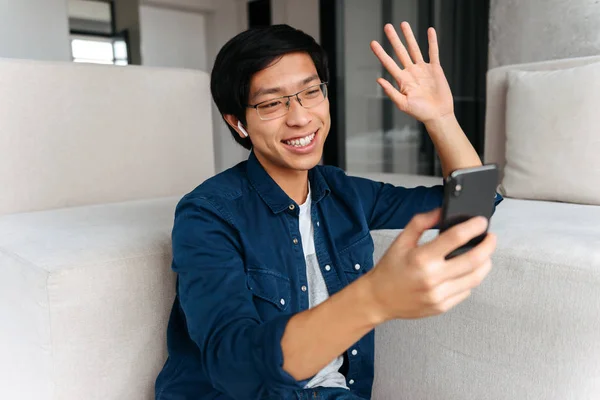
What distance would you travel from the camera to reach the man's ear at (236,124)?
0.92 meters

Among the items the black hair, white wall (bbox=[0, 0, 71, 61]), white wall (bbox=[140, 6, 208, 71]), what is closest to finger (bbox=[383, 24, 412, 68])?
the black hair

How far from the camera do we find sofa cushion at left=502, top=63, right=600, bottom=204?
57.1 inches

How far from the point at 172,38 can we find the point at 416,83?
495cm

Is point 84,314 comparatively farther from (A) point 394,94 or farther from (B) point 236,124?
(A) point 394,94

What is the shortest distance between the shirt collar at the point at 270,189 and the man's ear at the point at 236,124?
0.13 feet

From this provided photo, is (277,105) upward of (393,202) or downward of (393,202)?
upward

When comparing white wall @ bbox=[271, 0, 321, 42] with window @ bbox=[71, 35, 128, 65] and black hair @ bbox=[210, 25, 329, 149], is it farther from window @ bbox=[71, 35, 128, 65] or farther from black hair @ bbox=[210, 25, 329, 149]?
black hair @ bbox=[210, 25, 329, 149]

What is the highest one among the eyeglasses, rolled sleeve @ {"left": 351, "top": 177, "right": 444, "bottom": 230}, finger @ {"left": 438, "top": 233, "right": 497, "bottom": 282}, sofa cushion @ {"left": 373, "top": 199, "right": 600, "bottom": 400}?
the eyeglasses

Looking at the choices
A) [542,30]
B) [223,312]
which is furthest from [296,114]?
[542,30]

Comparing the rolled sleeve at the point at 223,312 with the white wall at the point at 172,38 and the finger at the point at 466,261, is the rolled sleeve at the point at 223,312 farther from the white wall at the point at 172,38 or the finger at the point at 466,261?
the white wall at the point at 172,38

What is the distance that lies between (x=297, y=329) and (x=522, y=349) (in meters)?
0.56

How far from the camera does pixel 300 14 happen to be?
15.7ft

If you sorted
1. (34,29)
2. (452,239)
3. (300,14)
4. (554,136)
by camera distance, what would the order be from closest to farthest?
(452,239)
(554,136)
(34,29)
(300,14)

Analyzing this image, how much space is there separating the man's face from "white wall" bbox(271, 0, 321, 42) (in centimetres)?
393
